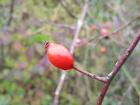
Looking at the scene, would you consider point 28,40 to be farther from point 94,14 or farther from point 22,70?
point 94,14

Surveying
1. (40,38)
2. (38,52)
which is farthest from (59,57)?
(38,52)

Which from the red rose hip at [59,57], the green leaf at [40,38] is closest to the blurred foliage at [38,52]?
the green leaf at [40,38]

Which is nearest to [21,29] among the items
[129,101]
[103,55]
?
[103,55]

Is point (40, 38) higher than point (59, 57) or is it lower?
lower

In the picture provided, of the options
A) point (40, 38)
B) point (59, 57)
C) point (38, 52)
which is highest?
point (59, 57)

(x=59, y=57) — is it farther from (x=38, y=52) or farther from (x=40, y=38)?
(x=38, y=52)

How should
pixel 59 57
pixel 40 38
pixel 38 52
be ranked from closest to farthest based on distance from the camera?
pixel 59 57 < pixel 40 38 < pixel 38 52

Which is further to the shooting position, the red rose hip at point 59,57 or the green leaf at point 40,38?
the green leaf at point 40,38

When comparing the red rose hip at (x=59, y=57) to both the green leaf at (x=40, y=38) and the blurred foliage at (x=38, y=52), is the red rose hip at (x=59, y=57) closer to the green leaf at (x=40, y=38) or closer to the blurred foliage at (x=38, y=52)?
the blurred foliage at (x=38, y=52)
